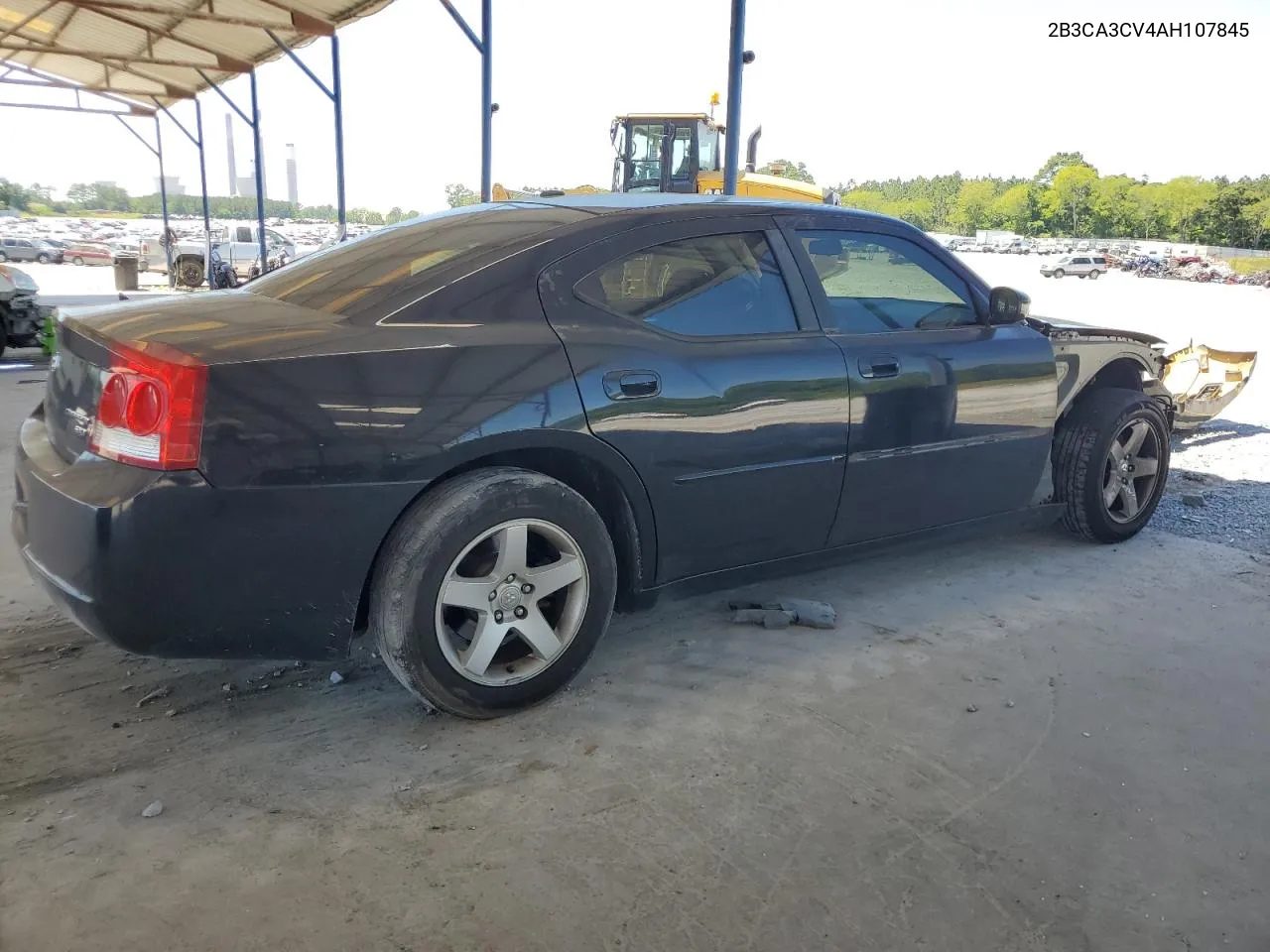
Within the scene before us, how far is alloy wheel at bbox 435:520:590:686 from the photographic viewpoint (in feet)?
9.07

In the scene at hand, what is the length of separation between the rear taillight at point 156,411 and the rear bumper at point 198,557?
46mm

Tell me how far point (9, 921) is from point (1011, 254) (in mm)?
77683

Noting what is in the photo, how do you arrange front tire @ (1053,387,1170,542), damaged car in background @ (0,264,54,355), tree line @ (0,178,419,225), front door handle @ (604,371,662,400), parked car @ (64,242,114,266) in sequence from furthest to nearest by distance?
tree line @ (0,178,419,225)
parked car @ (64,242,114,266)
damaged car in background @ (0,264,54,355)
front tire @ (1053,387,1170,542)
front door handle @ (604,371,662,400)

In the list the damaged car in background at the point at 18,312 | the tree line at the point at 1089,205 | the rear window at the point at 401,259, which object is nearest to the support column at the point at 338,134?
the damaged car in background at the point at 18,312

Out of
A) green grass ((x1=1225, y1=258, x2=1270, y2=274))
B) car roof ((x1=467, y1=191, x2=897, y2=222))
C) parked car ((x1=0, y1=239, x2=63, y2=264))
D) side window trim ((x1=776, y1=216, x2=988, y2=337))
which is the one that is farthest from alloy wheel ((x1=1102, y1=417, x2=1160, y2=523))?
green grass ((x1=1225, y1=258, x2=1270, y2=274))

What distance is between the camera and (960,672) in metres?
3.33

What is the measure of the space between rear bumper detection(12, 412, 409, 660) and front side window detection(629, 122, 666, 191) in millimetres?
12367

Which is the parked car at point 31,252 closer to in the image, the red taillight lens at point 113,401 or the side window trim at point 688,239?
the red taillight lens at point 113,401

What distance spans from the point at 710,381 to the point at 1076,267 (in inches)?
1892

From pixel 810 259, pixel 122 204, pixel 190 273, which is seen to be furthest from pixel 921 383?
pixel 122 204

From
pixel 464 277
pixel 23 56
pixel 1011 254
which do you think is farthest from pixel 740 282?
pixel 1011 254

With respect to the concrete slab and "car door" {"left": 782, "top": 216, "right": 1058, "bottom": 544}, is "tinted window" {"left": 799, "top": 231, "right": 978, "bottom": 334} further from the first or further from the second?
the concrete slab

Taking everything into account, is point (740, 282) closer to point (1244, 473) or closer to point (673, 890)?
point (673, 890)

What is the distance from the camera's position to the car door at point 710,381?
2.96 metres
